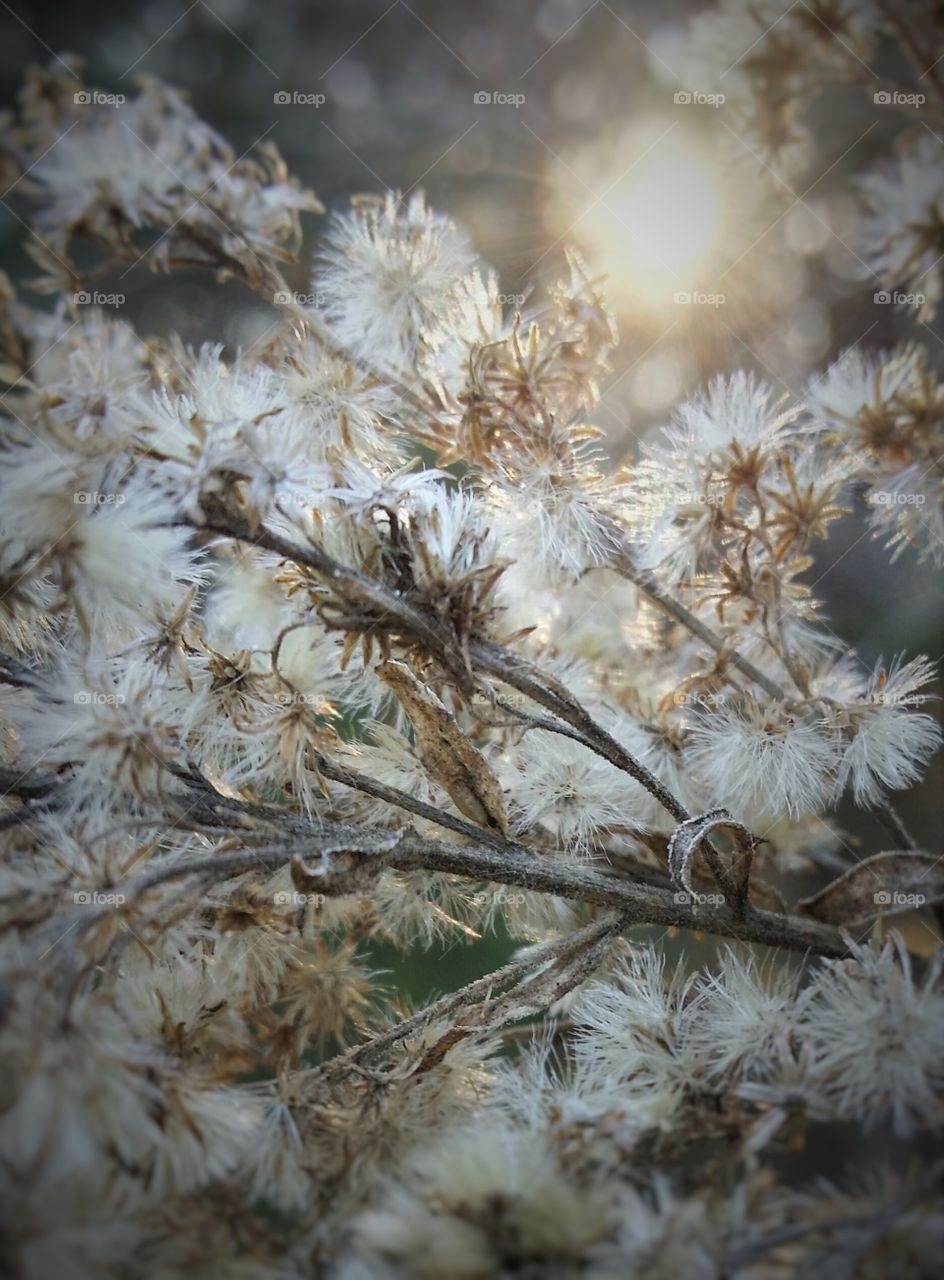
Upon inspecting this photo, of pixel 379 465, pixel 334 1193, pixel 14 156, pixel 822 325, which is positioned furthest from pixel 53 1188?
pixel 822 325

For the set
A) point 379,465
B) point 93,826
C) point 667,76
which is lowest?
point 93,826

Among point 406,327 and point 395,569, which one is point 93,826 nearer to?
point 395,569

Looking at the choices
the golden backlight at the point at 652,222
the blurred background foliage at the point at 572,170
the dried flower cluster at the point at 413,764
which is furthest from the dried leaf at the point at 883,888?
the golden backlight at the point at 652,222

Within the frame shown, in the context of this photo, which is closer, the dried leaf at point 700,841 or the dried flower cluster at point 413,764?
the dried flower cluster at point 413,764

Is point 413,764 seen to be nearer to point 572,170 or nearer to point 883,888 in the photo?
point 883,888

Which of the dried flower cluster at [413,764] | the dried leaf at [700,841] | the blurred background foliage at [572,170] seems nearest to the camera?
the dried flower cluster at [413,764]

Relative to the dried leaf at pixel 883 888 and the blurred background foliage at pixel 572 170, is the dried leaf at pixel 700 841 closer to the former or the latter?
the dried leaf at pixel 883 888

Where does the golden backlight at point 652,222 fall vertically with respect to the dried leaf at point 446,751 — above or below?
above

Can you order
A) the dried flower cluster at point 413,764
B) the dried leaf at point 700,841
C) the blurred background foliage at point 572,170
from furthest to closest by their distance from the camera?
the blurred background foliage at point 572,170, the dried leaf at point 700,841, the dried flower cluster at point 413,764

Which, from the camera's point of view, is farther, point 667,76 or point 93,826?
point 667,76
